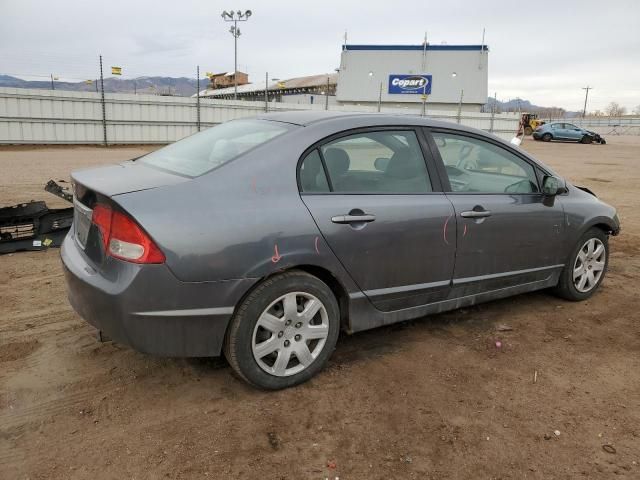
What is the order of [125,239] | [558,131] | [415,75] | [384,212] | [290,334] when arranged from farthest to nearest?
[415,75] < [558,131] < [384,212] < [290,334] < [125,239]

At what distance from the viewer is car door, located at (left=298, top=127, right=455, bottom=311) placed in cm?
301

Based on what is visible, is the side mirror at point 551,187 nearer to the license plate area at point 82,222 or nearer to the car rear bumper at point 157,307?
the car rear bumper at point 157,307

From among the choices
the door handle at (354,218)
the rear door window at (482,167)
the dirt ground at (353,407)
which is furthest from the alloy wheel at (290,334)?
the rear door window at (482,167)

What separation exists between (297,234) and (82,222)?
1257mm

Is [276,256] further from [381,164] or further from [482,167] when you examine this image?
[482,167]

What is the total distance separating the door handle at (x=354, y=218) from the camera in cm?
298

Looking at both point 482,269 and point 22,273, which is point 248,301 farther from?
point 22,273

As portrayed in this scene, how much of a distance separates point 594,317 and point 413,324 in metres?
1.53

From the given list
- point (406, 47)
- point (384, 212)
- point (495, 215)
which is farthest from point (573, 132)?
point (384, 212)

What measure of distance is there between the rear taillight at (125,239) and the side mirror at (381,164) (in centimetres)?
154

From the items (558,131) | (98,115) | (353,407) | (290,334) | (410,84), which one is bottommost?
(353,407)

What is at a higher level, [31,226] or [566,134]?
[566,134]

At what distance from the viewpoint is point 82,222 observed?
9.82 ft

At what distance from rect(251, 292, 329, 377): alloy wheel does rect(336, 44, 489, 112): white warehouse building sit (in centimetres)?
3864
